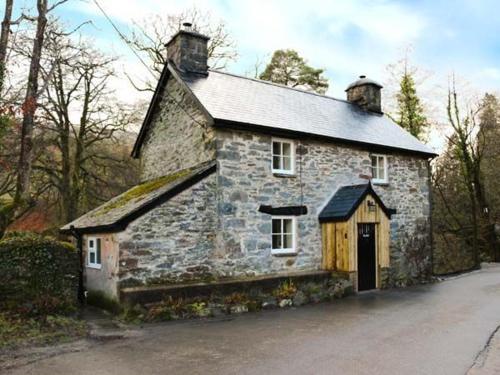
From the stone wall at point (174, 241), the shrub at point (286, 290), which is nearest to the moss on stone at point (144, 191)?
the stone wall at point (174, 241)

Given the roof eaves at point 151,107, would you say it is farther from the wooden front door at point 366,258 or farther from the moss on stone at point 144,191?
the wooden front door at point 366,258

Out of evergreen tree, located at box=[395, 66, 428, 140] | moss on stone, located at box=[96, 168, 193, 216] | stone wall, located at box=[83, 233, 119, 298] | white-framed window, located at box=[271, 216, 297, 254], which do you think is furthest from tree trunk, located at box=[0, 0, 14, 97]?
evergreen tree, located at box=[395, 66, 428, 140]

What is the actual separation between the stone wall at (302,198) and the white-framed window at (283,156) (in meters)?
0.23

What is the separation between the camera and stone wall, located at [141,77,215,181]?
12547mm

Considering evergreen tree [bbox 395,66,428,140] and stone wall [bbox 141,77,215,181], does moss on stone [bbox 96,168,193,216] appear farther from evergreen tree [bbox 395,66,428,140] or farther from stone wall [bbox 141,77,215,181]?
evergreen tree [bbox 395,66,428,140]

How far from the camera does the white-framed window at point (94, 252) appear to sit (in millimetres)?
11514

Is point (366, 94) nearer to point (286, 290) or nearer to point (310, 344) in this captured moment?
point (286, 290)

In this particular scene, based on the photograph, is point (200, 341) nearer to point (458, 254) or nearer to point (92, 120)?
point (92, 120)

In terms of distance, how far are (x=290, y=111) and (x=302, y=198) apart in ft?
10.6

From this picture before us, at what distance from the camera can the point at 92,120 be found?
834 inches

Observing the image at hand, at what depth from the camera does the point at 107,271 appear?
10742 mm

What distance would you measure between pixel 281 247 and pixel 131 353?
6685 millimetres

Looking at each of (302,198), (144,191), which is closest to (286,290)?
(302,198)

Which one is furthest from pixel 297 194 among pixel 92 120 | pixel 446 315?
pixel 92 120
